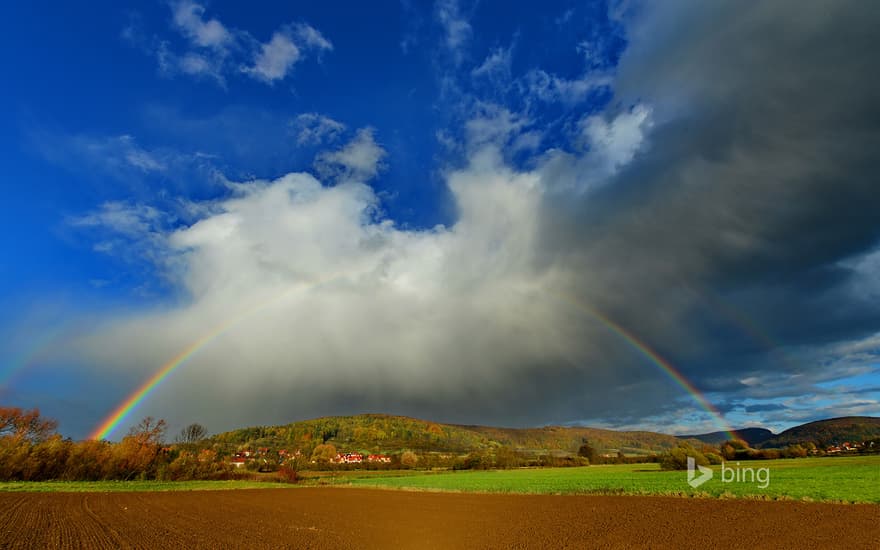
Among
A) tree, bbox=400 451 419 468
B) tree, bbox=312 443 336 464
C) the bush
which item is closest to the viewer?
the bush

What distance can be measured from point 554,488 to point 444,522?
29.5 metres

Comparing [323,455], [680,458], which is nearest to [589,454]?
[680,458]

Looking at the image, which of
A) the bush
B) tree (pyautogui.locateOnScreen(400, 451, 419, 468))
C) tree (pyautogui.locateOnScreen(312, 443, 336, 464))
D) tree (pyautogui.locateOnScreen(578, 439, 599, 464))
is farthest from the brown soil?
tree (pyautogui.locateOnScreen(312, 443, 336, 464))

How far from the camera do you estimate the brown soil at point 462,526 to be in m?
20.1

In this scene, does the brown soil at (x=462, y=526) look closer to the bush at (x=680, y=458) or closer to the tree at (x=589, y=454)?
the bush at (x=680, y=458)

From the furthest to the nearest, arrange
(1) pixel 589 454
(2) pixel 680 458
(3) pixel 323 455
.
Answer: (3) pixel 323 455, (1) pixel 589 454, (2) pixel 680 458

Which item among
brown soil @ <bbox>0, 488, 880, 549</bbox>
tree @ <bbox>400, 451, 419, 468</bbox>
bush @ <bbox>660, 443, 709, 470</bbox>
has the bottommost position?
tree @ <bbox>400, 451, 419, 468</bbox>

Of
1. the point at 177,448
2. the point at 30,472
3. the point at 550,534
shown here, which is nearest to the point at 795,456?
the point at 550,534

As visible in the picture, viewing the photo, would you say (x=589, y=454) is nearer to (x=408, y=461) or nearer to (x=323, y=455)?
(x=408, y=461)

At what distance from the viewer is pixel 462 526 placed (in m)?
26.8

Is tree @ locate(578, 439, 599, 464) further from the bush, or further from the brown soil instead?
the brown soil

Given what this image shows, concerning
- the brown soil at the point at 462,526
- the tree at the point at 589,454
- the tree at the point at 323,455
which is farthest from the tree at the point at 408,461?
the brown soil at the point at 462,526

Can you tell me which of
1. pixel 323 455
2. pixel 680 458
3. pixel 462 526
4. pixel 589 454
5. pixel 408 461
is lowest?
pixel 408 461

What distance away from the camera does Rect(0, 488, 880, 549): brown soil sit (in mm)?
20062
